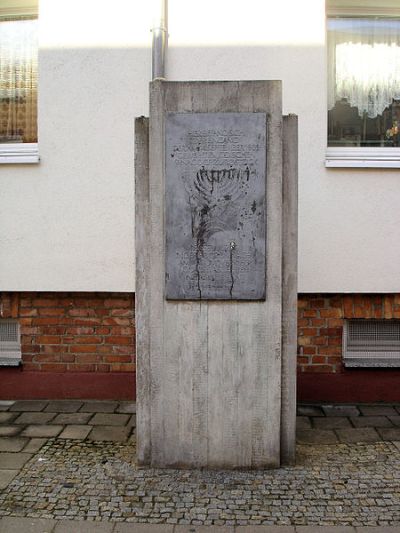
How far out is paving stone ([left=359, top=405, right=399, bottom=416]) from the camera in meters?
5.23

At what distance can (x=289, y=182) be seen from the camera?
3930 mm

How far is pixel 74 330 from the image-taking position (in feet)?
18.4

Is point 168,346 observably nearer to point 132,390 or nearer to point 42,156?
point 132,390

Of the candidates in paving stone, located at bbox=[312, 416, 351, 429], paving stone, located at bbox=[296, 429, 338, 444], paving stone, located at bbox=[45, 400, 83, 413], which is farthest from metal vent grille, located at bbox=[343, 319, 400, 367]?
paving stone, located at bbox=[45, 400, 83, 413]

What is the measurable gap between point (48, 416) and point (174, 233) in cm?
228

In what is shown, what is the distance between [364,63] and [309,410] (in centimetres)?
324

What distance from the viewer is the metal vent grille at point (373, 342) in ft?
18.2

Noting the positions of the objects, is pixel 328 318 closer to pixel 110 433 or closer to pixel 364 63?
pixel 110 433

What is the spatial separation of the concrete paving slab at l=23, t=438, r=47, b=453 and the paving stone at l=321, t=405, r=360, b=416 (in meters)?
2.40

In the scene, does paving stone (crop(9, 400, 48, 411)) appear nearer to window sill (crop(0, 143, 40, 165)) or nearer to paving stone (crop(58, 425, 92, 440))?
paving stone (crop(58, 425, 92, 440))

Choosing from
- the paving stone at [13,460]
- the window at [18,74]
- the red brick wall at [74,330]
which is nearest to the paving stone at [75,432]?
the paving stone at [13,460]

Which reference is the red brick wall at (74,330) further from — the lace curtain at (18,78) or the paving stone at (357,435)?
the paving stone at (357,435)

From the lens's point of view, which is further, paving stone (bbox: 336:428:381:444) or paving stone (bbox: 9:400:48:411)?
paving stone (bbox: 9:400:48:411)

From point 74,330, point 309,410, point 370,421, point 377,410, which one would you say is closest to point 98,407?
point 74,330
